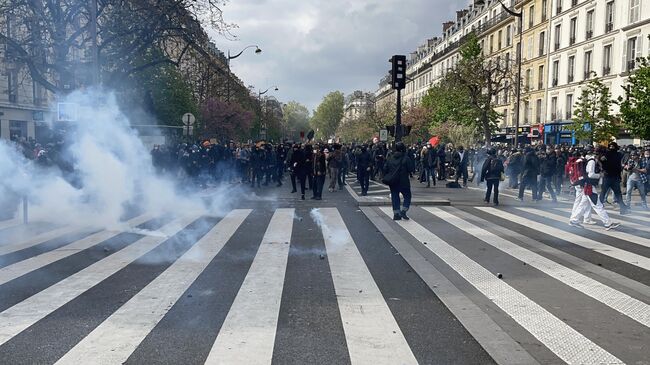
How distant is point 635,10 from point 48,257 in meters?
37.9

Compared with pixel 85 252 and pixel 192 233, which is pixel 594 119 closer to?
pixel 192 233

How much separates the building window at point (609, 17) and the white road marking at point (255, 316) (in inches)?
1476

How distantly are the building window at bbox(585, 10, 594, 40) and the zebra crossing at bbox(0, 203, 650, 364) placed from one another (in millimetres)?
34429

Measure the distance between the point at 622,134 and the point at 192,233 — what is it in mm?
33870

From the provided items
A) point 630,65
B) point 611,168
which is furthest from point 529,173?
point 630,65

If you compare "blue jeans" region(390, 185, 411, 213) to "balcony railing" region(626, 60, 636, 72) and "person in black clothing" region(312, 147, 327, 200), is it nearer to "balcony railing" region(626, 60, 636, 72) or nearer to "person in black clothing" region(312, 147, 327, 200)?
"person in black clothing" region(312, 147, 327, 200)

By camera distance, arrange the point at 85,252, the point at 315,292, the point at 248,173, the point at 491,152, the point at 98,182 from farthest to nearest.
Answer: the point at 248,173 → the point at 491,152 → the point at 98,182 → the point at 85,252 → the point at 315,292

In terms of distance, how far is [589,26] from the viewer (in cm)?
4075

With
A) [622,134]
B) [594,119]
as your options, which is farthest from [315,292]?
[622,134]

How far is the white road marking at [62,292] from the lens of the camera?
484 centimetres

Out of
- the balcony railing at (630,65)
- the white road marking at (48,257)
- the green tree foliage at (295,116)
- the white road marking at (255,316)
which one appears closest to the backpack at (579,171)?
the white road marking at (255,316)

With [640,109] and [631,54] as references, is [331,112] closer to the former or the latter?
[631,54]

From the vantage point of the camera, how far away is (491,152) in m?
14.7

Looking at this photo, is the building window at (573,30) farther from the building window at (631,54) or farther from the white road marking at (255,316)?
the white road marking at (255,316)
